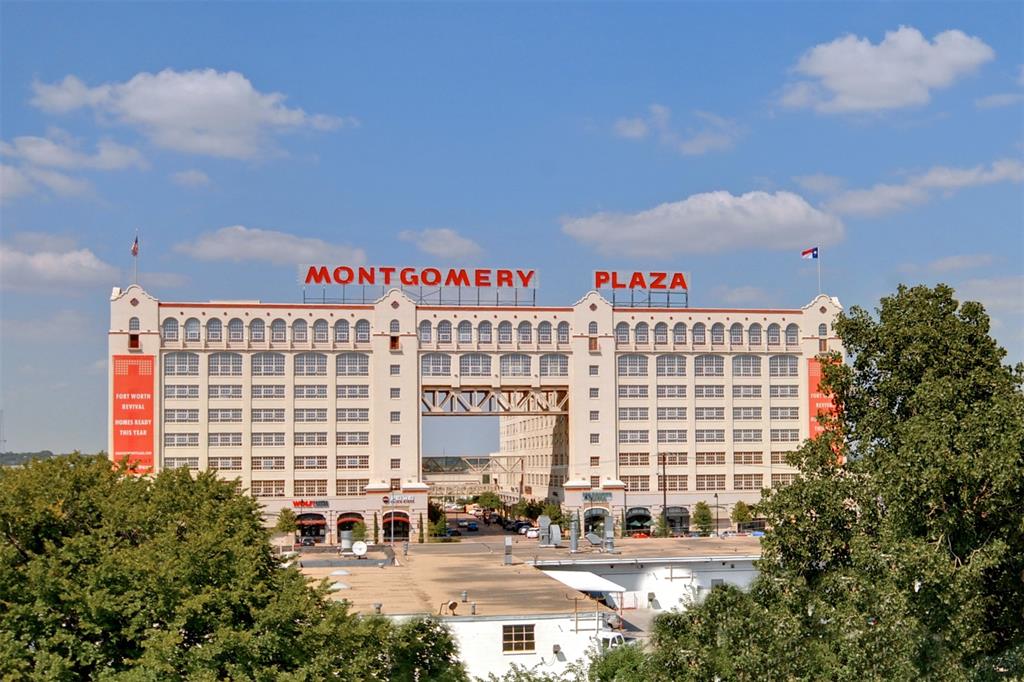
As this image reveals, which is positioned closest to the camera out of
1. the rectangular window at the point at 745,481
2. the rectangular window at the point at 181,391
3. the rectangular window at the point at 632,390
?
the rectangular window at the point at 181,391

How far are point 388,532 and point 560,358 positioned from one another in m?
30.3

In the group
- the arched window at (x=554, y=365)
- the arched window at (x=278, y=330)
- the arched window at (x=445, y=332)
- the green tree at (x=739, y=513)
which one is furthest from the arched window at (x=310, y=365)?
the green tree at (x=739, y=513)

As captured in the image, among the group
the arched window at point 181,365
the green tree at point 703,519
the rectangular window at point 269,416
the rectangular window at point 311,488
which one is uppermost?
the arched window at point 181,365

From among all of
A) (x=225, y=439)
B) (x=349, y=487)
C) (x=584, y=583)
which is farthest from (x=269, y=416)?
(x=584, y=583)

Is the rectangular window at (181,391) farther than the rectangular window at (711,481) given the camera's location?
No

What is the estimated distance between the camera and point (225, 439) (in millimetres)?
132750

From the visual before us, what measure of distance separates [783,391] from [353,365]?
A: 5552 centimetres

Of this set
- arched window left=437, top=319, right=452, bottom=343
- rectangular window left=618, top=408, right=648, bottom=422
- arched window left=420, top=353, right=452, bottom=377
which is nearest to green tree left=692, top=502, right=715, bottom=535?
rectangular window left=618, top=408, right=648, bottom=422

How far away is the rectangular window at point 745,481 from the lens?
470 feet

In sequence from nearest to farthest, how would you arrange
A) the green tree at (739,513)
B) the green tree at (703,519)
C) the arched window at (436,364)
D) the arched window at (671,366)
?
1. the green tree at (739,513)
2. the green tree at (703,519)
3. the arched window at (436,364)
4. the arched window at (671,366)

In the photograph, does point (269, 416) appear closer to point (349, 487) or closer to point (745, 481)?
point (349, 487)

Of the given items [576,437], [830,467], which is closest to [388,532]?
[576,437]

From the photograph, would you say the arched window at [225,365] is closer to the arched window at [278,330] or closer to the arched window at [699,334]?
the arched window at [278,330]

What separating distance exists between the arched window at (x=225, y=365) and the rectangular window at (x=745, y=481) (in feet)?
209
